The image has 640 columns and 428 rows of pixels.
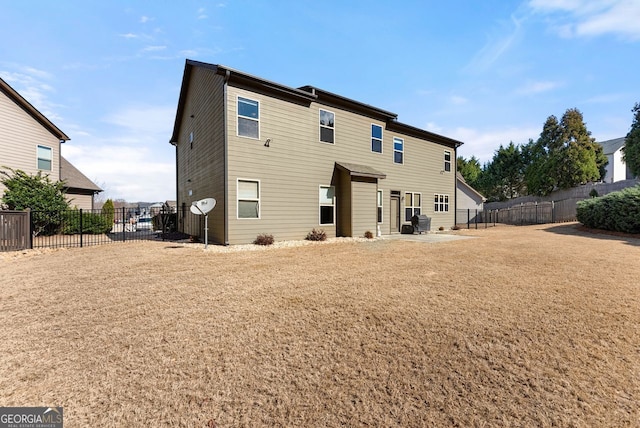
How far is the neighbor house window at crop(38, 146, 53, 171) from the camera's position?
618 inches

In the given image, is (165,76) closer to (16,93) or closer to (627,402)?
(16,93)

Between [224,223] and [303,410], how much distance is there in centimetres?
864

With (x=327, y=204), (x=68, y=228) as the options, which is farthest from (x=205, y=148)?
(x=68, y=228)

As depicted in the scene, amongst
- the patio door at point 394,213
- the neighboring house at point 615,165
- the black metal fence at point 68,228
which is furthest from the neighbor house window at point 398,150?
the neighboring house at point 615,165

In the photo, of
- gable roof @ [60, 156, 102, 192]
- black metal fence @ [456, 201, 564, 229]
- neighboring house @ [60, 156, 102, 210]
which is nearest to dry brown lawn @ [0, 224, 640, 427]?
neighboring house @ [60, 156, 102, 210]

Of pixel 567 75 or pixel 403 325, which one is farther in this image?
pixel 567 75

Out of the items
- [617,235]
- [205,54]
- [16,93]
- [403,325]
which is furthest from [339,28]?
[16,93]

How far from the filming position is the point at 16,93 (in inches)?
559

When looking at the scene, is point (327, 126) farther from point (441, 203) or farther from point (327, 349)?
point (327, 349)

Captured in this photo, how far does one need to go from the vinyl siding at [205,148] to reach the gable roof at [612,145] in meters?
45.9

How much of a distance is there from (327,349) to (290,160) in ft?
30.7

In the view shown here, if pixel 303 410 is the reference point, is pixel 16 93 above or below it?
above

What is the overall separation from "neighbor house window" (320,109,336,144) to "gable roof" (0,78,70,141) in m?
15.7

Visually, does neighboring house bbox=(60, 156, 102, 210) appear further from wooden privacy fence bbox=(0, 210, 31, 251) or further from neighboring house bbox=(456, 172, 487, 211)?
neighboring house bbox=(456, 172, 487, 211)
